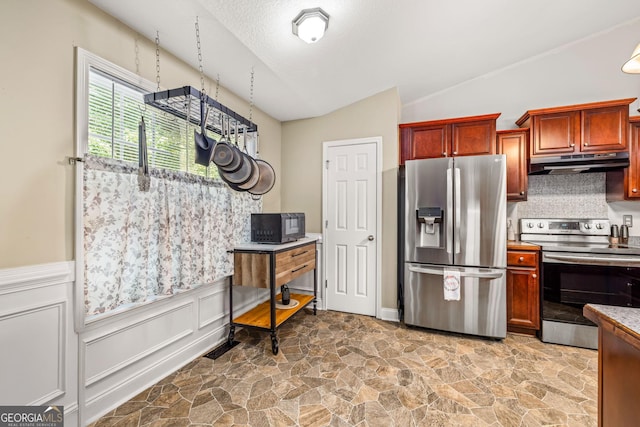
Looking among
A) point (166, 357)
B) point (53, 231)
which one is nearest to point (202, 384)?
point (166, 357)

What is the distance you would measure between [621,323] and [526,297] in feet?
7.16

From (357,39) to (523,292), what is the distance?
287 centimetres

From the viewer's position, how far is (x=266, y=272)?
2398mm

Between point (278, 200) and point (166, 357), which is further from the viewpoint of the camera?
point (278, 200)

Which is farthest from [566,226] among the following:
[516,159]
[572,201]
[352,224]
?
[352,224]

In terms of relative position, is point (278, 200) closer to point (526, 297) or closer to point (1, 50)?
point (1, 50)

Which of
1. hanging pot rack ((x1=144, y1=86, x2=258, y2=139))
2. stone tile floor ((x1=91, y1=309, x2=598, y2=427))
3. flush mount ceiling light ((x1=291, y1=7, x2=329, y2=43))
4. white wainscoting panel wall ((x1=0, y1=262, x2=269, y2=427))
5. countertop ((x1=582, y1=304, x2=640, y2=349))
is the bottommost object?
stone tile floor ((x1=91, y1=309, x2=598, y2=427))

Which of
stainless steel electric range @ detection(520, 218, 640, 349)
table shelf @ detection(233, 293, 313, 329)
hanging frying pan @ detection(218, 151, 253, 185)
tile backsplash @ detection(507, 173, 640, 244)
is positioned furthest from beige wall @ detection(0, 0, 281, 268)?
tile backsplash @ detection(507, 173, 640, 244)

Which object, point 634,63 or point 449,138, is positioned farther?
point 449,138

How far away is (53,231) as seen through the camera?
1.43 metres

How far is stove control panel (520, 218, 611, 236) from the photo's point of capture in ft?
9.66

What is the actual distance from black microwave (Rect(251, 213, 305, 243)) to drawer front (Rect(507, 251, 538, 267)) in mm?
2238

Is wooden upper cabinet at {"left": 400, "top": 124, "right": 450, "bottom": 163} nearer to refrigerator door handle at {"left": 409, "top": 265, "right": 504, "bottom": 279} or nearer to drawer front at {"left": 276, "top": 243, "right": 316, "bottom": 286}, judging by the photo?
refrigerator door handle at {"left": 409, "top": 265, "right": 504, "bottom": 279}

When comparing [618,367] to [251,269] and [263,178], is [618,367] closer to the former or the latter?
[251,269]
